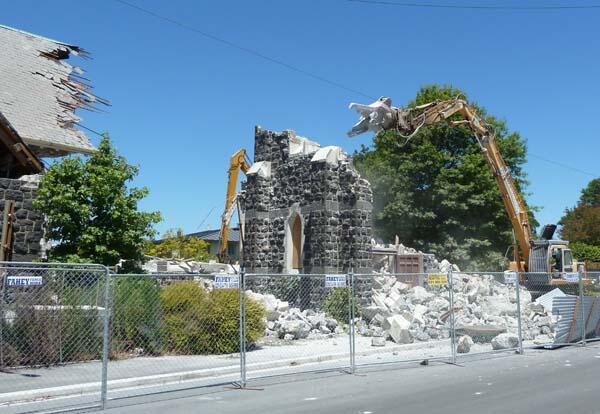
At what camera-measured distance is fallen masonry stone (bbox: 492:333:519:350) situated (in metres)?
15.0

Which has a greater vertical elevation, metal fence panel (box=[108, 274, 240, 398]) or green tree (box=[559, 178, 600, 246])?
green tree (box=[559, 178, 600, 246])

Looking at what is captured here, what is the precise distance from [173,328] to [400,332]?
236 inches

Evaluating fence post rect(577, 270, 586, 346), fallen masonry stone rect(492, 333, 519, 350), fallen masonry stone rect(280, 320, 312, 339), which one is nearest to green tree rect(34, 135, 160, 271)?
fallen masonry stone rect(280, 320, 312, 339)

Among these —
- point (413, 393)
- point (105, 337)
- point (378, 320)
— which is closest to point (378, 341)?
point (378, 320)

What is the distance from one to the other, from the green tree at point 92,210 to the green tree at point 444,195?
88.1 feet

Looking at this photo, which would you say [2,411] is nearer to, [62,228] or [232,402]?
[232,402]

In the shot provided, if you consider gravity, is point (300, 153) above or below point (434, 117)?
below

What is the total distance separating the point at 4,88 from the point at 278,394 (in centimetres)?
1531

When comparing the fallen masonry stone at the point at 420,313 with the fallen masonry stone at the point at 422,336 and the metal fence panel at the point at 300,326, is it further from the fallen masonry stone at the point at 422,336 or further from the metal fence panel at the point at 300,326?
the metal fence panel at the point at 300,326

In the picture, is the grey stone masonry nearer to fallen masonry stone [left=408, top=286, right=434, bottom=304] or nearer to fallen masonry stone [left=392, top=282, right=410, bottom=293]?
fallen masonry stone [left=408, top=286, right=434, bottom=304]

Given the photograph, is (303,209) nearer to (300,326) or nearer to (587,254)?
(300,326)

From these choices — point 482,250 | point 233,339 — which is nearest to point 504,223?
point 482,250

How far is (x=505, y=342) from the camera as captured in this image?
15.0 meters

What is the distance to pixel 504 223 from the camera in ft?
Answer: 133
